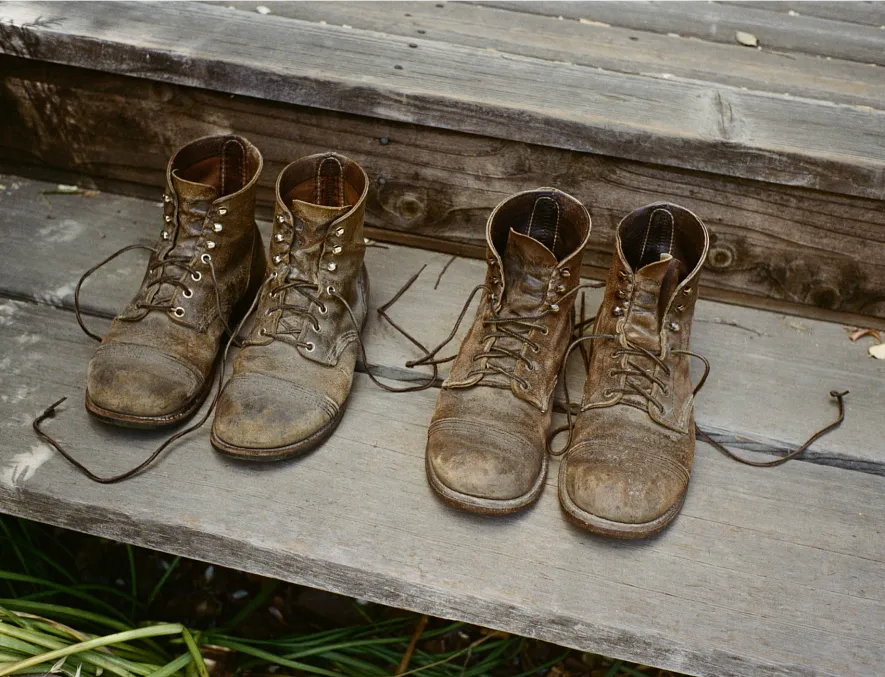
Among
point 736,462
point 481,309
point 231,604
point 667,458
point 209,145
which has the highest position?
point 209,145

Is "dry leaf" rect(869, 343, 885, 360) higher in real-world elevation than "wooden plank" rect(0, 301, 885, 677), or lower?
lower

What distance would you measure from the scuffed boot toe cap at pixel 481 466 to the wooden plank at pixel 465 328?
27cm

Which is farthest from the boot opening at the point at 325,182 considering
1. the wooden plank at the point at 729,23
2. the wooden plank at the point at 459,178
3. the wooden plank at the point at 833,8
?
the wooden plank at the point at 833,8

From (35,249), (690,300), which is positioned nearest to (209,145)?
(35,249)

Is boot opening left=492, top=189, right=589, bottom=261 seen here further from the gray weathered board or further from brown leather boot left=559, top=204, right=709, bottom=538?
the gray weathered board

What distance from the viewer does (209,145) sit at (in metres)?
1.44

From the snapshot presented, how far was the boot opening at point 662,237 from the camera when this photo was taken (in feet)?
4.42

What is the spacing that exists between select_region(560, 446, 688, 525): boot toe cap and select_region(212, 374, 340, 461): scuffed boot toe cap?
455 millimetres

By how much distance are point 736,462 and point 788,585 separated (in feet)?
0.86

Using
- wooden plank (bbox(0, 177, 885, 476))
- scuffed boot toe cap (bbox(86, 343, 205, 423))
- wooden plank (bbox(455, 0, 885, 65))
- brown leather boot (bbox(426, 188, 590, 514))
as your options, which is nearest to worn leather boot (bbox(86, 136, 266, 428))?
scuffed boot toe cap (bbox(86, 343, 205, 423))

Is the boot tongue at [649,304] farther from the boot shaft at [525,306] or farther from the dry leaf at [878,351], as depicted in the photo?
the dry leaf at [878,351]

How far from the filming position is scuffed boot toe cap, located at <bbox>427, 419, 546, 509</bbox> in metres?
1.19

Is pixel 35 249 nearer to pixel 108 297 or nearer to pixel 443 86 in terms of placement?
pixel 108 297

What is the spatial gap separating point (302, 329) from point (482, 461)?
16.9 inches
